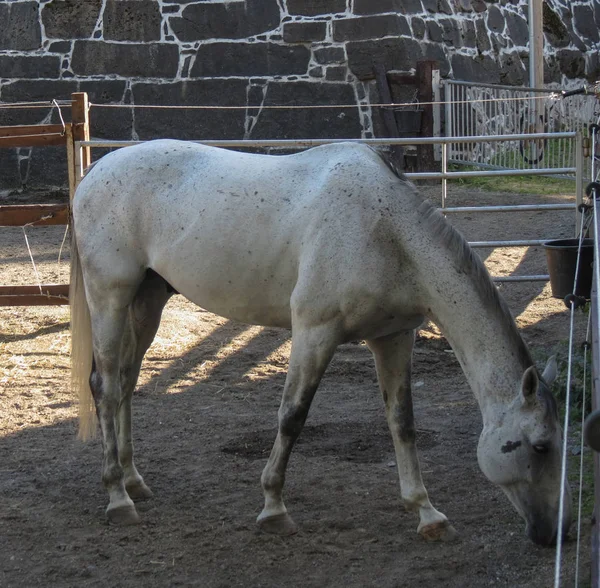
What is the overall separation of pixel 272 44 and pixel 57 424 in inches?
269

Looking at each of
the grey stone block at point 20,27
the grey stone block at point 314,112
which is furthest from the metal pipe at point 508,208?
the grey stone block at point 20,27

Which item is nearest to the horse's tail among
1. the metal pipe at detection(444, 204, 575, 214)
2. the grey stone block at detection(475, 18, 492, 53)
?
the metal pipe at detection(444, 204, 575, 214)

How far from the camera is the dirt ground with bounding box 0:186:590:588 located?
347 cm

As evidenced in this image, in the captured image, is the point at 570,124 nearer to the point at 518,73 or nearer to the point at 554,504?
the point at 518,73

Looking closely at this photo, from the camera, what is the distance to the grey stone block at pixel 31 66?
11109mm

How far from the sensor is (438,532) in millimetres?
3709

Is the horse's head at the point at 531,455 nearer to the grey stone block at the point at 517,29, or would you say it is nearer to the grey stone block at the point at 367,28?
the grey stone block at the point at 367,28

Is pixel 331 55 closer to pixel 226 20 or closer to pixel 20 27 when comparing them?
pixel 226 20

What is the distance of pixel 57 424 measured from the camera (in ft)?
17.3

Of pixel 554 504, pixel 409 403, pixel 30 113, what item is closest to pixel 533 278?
pixel 409 403

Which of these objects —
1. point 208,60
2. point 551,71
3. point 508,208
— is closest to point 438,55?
point 208,60

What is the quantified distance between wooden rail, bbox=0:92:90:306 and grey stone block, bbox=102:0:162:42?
176 inches

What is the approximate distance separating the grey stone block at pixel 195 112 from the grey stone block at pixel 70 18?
90 cm

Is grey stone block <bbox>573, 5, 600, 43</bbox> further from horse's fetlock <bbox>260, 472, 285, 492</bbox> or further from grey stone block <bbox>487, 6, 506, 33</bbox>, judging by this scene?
horse's fetlock <bbox>260, 472, 285, 492</bbox>
